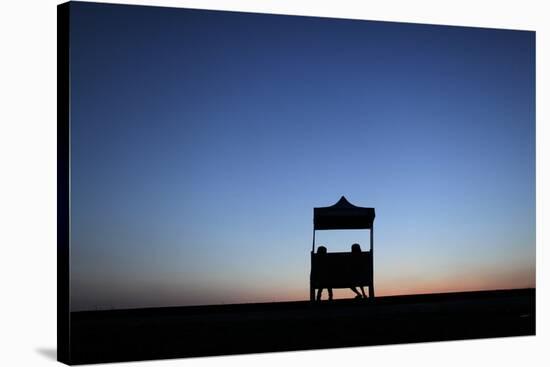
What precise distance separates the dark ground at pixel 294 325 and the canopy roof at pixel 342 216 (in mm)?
664

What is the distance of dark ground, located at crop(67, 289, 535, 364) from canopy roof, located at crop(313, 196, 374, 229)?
0.66m

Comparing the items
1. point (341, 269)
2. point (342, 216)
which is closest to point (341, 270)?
point (341, 269)

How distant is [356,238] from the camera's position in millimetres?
11688

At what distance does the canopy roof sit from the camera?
37.7 ft

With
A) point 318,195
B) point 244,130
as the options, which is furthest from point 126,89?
point 318,195

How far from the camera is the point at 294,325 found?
37.5 feet

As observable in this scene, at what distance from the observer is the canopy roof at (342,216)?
1149cm

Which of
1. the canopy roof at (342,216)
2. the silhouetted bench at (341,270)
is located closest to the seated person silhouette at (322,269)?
the silhouetted bench at (341,270)

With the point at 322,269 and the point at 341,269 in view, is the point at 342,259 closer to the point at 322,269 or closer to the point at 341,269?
the point at 341,269

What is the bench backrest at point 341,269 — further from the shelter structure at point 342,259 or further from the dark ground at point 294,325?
the dark ground at point 294,325

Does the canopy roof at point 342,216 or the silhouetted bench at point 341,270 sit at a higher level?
the canopy roof at point 342,216

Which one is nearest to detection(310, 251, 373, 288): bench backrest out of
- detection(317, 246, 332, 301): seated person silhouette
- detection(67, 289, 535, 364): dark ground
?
detection(317, 246, 332, 301): seated person silhouette

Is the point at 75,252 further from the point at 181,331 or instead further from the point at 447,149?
the point at 447,149

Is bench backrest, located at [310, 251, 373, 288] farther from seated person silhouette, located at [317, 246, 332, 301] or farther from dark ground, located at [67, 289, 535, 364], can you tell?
dark ground, located at [67, 289, 535, 364]
